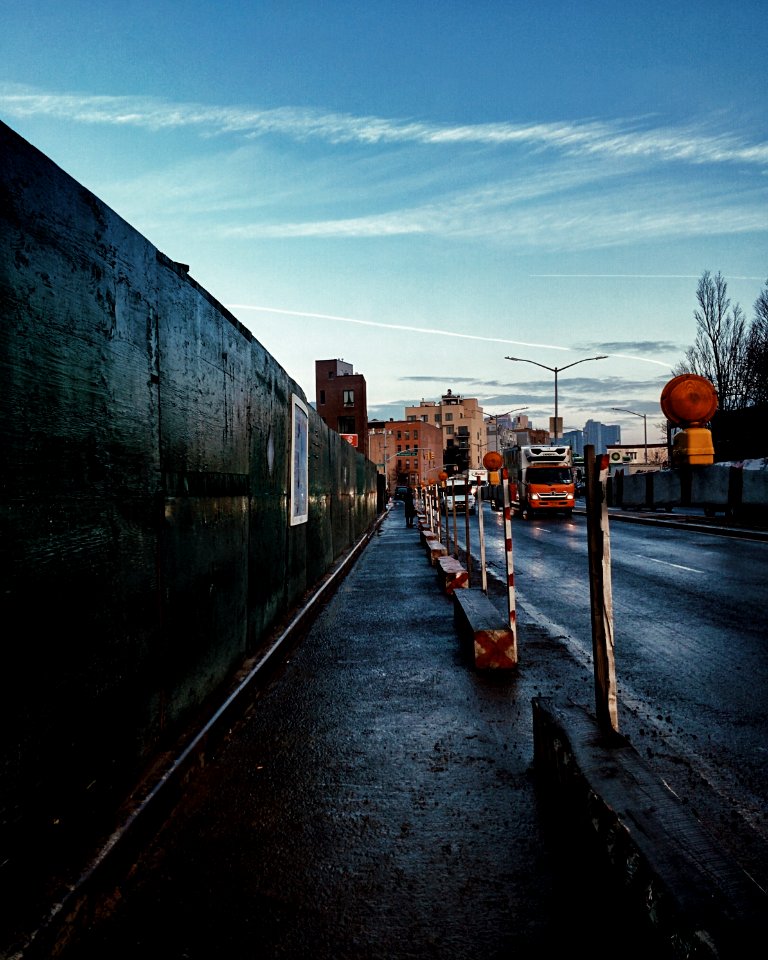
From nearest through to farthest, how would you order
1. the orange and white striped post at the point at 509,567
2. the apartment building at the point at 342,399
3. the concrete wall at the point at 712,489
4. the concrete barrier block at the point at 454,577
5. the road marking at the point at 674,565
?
the orange and white striped post at the point at 509,567, the concrete barrier block at the point at 454,577, the road marking at the point at 674,565, the concrete wall at the point at 712,489, the apartment building at the point at 342,399

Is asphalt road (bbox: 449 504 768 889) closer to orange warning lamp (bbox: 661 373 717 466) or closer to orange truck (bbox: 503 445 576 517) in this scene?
orange warning lamp (bbox: 661 373 717 466)

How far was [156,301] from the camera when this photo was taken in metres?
4.34

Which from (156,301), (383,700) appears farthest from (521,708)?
(156,301)

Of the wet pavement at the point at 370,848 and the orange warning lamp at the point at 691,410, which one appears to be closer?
the wet pavement at the point at 370,848

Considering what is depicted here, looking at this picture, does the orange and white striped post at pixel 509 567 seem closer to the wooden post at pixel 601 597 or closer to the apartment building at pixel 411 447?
the wooden post at pixel 601 597

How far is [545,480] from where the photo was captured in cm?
3841

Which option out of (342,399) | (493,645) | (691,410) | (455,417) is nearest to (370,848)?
(493,645)

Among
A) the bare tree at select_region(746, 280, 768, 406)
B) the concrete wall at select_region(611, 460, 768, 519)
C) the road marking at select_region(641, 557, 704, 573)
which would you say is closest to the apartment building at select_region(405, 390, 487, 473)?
the bare tree at select_region(746, 280, 768, 406)

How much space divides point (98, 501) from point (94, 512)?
2.6 inches

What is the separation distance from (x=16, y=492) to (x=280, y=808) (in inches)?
93.6

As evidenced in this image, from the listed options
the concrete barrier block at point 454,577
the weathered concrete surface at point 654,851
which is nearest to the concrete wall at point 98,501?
the weathered concrete surface at point 654,851

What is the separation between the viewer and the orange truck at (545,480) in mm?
37938

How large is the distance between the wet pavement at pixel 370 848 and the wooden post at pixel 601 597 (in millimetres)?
662

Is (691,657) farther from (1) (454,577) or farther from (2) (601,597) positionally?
(1) (454,577)
